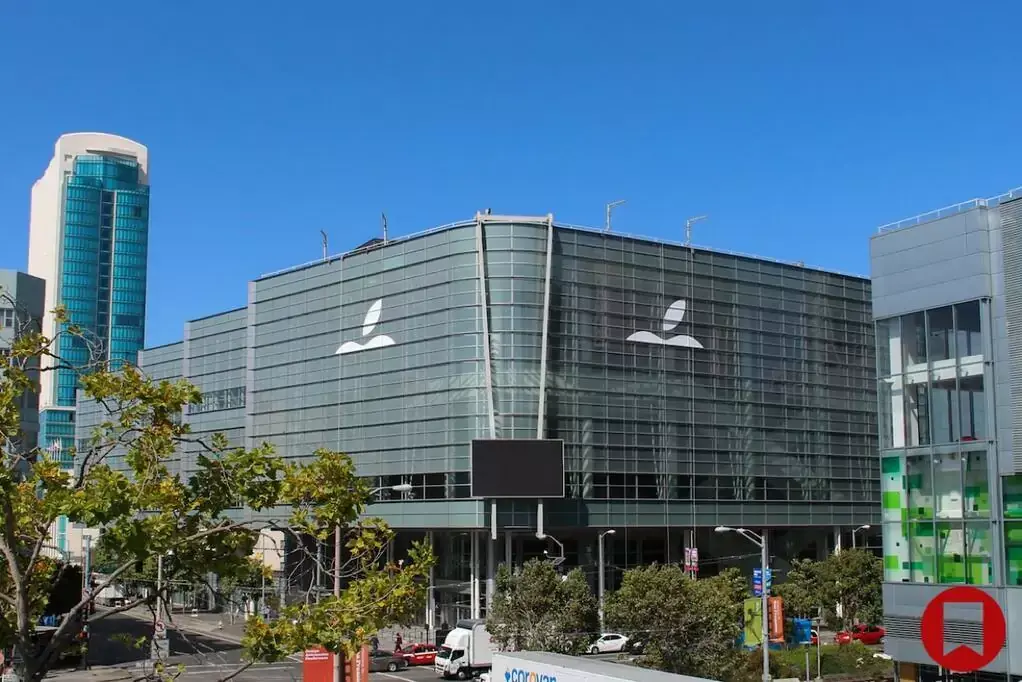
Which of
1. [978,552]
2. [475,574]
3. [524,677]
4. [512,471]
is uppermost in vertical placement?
[512,471]

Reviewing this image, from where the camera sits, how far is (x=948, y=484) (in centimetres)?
3612

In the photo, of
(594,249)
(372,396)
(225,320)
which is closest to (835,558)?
(594,249)

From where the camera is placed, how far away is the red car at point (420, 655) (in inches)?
2660

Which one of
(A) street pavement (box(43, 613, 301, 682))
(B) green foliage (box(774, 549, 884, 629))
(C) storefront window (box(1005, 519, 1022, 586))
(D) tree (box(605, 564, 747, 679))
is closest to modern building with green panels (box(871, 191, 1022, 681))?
(C) storefront window (box(1005, 519, 1022, 586))

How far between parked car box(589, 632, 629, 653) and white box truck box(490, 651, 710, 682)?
37.2 m

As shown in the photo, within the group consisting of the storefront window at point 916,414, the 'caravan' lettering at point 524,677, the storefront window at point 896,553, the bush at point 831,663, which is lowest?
the bush at point 831,663

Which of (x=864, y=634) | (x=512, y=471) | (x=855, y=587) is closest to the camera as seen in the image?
(x=864, y=634)

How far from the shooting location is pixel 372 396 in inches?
3401

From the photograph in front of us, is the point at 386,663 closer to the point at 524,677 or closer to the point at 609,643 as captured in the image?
the point at 609,643

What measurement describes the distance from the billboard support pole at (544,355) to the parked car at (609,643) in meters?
9.73

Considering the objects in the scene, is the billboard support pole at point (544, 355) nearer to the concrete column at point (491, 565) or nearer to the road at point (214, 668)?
the concrete column at point (491, 565)

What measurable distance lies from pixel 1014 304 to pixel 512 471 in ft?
151

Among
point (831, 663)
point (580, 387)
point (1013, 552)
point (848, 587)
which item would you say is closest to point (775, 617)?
point (831, 663)

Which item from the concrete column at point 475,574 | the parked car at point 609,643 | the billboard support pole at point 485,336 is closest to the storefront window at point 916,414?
the parked car at point 609,643
